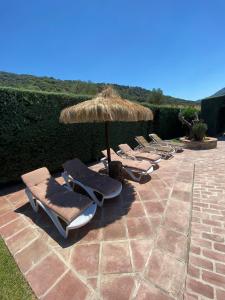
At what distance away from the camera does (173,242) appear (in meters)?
3.21

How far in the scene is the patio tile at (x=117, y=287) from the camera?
2.29 m

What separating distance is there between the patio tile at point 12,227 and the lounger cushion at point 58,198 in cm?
68

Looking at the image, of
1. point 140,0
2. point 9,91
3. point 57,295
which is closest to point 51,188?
point 57,295

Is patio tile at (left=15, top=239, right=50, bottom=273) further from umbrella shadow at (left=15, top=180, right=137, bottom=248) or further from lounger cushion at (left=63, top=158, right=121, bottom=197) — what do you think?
lounger cushion at (left=63, top=158, right=121, bottom=197)

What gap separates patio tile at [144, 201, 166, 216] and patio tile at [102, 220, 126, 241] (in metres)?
0.82

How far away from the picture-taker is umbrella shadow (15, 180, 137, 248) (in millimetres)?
3449

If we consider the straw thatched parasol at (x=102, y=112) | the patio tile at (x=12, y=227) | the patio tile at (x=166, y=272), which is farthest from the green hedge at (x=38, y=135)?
the patio tile at (x=166, y=272)

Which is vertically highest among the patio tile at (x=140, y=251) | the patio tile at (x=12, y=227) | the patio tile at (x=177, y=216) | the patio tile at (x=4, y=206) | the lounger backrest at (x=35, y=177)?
the lounger backrest at (x=35, y=177)

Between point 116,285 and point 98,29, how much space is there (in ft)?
33.4

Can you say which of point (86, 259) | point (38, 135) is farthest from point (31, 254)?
point (38, 135)

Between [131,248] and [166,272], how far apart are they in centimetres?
70

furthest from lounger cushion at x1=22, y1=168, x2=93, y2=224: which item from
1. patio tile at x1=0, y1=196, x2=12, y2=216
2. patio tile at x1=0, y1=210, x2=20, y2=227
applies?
patio tile at x1=0, y1=196, x2=12, y2=216

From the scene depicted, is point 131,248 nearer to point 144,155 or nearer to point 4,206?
point 4,206

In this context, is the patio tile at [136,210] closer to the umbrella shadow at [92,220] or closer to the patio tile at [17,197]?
the umbrella shadow at [92,220]
